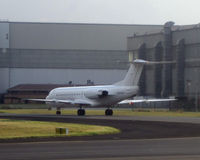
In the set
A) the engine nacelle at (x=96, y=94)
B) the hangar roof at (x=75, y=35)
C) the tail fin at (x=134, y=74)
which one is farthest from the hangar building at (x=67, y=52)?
the tail fin at (x=134, y=74)

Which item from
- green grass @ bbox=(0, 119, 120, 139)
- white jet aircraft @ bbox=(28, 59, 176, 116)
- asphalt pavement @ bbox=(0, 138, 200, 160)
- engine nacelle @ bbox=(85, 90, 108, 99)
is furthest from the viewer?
engine nacelle @ bbox=(85, 90, 108, 99)

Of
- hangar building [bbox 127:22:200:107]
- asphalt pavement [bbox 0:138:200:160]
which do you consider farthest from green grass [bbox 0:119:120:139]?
hangar building [bbox 127:22:200:107]

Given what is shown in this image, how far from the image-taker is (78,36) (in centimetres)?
12394

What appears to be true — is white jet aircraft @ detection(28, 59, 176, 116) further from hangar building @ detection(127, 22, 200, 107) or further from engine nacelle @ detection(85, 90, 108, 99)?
hangar building @ detection(127, 22, 200, 107)

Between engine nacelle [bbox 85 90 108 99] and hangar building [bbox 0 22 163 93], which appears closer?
engine nacelle [bbox 85 90 108 99]

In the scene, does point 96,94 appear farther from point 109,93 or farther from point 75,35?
point 75,35

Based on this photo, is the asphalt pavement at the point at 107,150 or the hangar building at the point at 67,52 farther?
the hangar building at the point at 67,52

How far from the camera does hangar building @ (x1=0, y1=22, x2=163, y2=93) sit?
12219 cm

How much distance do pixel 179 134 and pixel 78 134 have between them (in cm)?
566

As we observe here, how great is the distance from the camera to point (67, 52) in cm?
12438

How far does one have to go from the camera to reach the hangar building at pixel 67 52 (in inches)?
4811

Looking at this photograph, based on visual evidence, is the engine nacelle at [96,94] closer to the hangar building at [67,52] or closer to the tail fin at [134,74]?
the tail fin at [134,74]

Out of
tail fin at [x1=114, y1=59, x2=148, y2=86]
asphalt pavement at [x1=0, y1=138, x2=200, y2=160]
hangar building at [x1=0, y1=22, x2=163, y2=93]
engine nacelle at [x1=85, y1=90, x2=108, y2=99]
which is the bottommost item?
Result: asphalt pavement at [x1=0, y1=138, x2=200, y2=160]

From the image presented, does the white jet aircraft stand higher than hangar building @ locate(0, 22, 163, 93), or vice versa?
hangar building @ locate(0, 22, 163, 93)
